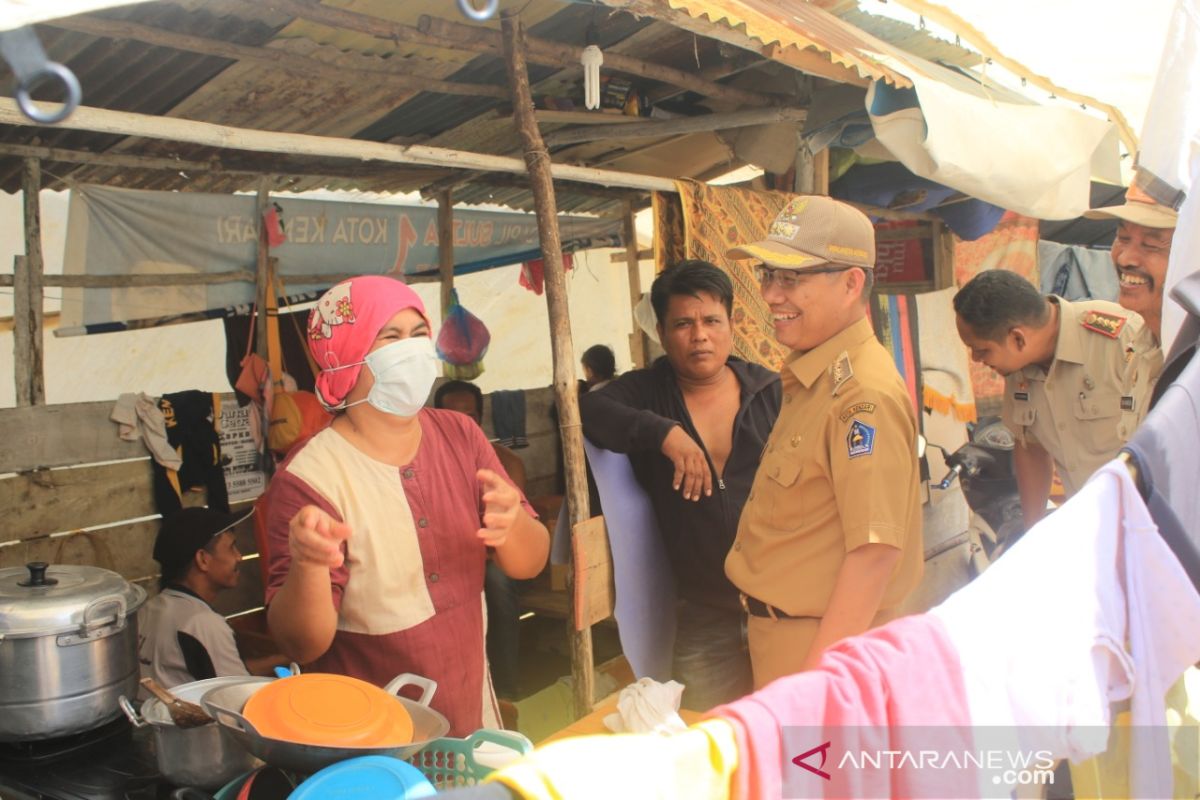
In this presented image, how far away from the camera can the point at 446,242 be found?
6441 mm

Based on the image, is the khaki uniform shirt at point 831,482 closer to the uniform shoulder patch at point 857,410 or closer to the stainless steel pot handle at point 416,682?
the uniform shoulder patch at point 857,410

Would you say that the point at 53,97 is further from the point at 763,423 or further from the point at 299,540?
the point at 763,423

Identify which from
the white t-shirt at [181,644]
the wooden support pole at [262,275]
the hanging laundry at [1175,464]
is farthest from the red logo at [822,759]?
the wooden support pole at [262,275]

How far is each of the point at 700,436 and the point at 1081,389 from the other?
1789 millimetres

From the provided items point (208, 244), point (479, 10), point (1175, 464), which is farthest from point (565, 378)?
point (208, 244)

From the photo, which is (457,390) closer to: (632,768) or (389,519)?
(389,519)

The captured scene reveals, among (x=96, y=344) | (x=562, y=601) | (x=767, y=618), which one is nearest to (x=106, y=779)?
(x=767, y=618)

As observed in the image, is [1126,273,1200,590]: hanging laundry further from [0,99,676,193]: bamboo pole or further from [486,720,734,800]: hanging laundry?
[0,99,676,193]: bamboo pole

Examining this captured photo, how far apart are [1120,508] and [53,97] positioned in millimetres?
4382

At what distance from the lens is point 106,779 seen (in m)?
2.14

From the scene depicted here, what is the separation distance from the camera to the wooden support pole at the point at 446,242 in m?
6.37

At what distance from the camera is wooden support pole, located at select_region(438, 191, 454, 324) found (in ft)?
20.9

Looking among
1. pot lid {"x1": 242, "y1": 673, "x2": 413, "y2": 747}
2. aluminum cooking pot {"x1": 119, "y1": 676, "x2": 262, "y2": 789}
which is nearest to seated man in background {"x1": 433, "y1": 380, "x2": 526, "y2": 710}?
aluminum cooking pot {"x1": 119, "y1": 676, "x2": 262, "y2": 789}

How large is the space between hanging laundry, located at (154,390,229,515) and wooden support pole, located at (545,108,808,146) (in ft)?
8.04
